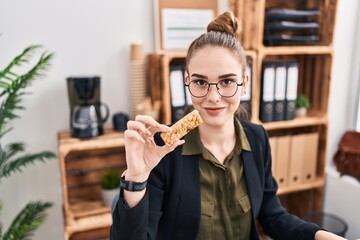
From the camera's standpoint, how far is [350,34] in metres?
2.19

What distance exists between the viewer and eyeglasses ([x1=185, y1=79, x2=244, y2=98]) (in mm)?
995

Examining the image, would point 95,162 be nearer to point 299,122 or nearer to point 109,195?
point 109,195

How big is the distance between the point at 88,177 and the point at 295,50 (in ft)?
4.93

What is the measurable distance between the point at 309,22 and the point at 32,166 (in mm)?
1945

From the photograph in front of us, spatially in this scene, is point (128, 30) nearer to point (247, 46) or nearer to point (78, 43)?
point (78, 43)

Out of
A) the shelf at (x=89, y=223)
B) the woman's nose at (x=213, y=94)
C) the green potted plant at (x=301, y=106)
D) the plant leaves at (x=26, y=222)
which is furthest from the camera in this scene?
the green potted plant at (x=301, y=106)

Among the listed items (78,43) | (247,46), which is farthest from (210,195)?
(78,43)

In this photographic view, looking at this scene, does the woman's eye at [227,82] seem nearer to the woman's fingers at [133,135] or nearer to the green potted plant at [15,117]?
the woman's fingers at [133,135]

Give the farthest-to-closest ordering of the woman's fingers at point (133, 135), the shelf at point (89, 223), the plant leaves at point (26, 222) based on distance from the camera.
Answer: the shelf at point (89, 223)
the plant leaves at point (26, 222)
the woman's fingers at point (133, 135)

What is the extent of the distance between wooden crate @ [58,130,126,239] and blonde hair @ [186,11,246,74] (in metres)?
0.82

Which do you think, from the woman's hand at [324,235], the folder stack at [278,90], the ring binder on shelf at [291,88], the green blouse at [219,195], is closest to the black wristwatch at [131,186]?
the green blouse at [219,195]

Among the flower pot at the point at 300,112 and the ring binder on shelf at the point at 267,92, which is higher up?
the ring binder on shelf at the point at 267,92

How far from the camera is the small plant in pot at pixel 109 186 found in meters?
1.79

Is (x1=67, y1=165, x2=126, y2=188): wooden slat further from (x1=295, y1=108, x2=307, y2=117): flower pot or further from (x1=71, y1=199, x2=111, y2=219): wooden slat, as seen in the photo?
(x1=295, y1=108, x2=307, y2=117): flower pot
